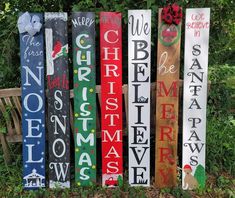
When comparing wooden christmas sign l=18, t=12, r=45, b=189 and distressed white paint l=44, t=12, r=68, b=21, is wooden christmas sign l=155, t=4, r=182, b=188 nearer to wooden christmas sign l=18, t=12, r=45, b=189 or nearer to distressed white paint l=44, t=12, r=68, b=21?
distressed white paint l=44, t=12, r=68, b=21

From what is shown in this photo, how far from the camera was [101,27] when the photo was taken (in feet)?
12.2

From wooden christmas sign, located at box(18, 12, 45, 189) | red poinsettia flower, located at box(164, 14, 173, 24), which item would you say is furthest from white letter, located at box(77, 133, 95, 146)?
red poinsettia flower, located at box(164, 14, 173, 24)

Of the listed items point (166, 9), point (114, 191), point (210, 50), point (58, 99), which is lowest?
point (114, 191)

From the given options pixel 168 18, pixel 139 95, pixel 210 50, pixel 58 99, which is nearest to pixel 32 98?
pixel 58 99

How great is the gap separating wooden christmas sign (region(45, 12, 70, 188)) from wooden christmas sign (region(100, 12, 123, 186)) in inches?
13.3

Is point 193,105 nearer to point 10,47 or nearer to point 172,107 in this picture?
point 172,107

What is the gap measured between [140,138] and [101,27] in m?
1.09

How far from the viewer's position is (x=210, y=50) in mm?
4660

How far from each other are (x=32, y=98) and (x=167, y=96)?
124 cm

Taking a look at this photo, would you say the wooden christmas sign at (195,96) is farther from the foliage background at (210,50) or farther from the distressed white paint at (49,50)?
the distressed white paint at (49,50)

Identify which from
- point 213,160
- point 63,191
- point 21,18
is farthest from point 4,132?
point 213,160

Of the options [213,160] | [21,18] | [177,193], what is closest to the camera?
[21,18]

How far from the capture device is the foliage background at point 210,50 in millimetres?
3939

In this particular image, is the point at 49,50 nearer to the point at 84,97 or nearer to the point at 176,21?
the point at 84,97
